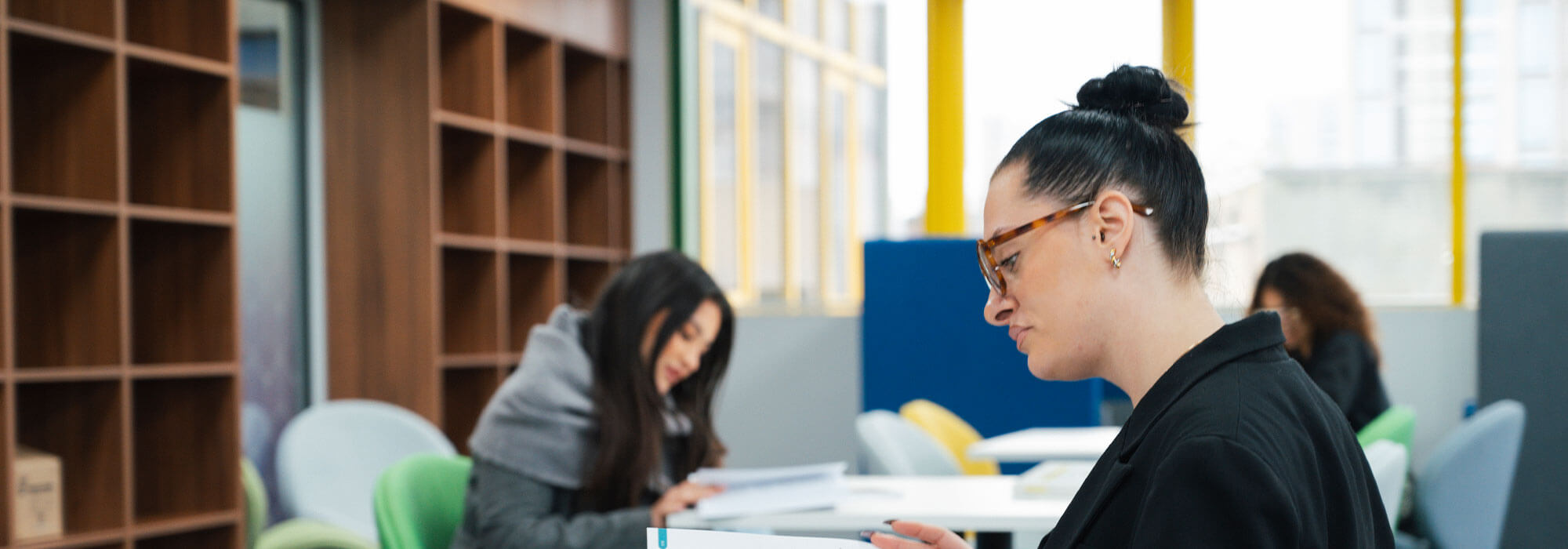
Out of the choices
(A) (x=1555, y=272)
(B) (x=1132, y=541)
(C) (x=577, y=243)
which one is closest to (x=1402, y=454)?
(B) (x=1132, y=541)

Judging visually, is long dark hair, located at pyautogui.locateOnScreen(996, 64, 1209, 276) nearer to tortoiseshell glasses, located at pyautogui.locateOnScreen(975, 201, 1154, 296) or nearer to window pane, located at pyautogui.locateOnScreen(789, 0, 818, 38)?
tortoiseshell glasses, located at pyautogui.locateOnScreen(975, 201, 1154, 296)

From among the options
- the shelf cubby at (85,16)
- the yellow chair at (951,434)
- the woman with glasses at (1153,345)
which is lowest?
the yellow chair at (951,434)

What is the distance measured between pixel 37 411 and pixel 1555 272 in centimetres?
473

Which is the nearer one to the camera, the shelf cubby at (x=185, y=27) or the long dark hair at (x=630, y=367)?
the long dark hair at (x=630, y=367)

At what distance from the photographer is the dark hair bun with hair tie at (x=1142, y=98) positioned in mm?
1187

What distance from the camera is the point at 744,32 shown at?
665 cm

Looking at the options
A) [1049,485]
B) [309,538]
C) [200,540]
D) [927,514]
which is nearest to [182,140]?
[200,540]

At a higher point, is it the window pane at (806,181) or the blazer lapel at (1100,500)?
the window pane at (806,181)

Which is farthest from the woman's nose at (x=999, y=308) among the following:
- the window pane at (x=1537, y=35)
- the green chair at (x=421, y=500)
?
the window pane at (x=1537, y=35)

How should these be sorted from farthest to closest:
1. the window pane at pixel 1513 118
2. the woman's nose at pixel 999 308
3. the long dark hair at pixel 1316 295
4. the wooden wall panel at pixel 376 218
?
the window pane at pixel 1513 118 < the wooden wall panel at pixel 376 218 < the long dark hair at pixel 1316 295 < the woman's nose at pixel 999 308

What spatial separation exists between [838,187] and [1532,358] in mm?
3282

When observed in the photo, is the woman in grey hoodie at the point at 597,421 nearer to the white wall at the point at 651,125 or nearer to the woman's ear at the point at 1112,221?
the woman's ear at the point at 1112,221

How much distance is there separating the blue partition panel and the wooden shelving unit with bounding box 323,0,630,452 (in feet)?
4.06

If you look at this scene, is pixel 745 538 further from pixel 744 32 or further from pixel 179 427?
pixel 744 32
